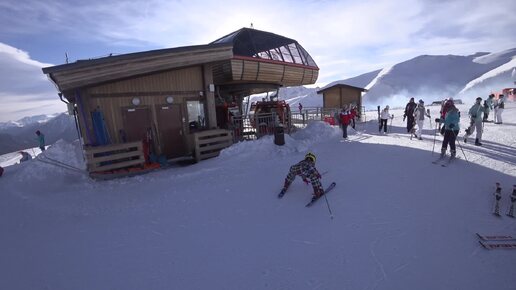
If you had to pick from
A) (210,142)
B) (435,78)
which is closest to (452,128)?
(210,142)

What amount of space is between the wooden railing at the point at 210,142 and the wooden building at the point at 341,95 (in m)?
16.6

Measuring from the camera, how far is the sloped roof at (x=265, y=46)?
40.8 ft

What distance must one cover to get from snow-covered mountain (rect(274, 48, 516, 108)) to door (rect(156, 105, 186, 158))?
62358mm

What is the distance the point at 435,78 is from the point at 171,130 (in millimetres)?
102018

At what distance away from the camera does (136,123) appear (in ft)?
31.5

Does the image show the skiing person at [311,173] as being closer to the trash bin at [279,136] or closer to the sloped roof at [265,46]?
the trash bin at [279,136]

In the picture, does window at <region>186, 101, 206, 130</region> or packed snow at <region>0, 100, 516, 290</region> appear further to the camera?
window at <region>186, 101, 206, 130</region>

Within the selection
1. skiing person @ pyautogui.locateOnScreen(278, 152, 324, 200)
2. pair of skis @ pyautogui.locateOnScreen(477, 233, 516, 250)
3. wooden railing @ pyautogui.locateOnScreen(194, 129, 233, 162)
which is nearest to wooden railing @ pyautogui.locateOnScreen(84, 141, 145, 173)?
wooden railing @ pyautogui.locateOnScreen(194, 129, 233, 162)

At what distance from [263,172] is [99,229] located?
14.3 ft

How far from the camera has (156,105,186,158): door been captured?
1016 centimetres

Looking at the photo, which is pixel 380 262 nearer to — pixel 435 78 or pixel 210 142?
pixel 210 142

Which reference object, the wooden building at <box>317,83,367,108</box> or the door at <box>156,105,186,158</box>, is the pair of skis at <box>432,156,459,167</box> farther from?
the wooden building at <box>317,83,367,108</box>

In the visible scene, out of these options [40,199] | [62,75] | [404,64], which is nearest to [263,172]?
[40,199]

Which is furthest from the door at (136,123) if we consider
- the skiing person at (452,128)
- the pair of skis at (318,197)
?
the skiing person at (452,128)
